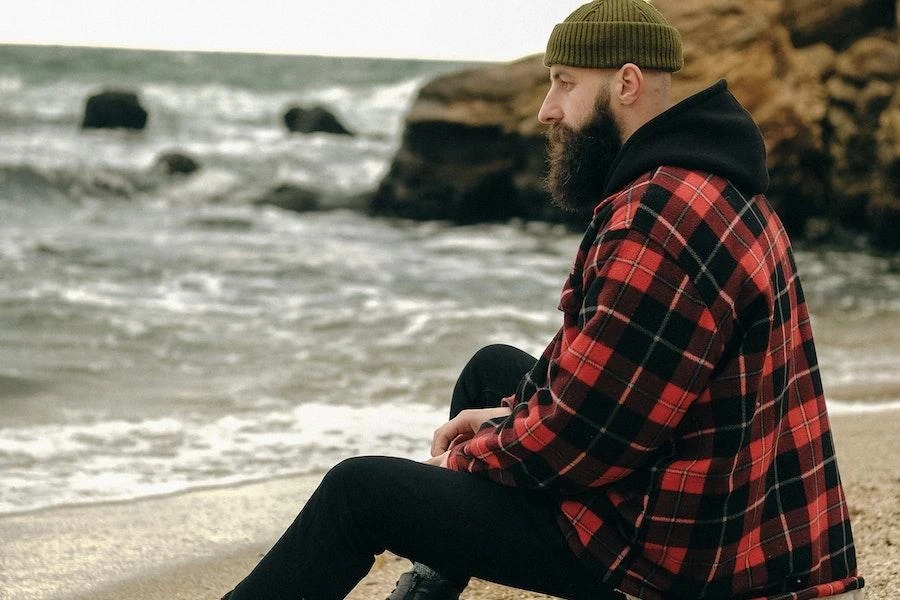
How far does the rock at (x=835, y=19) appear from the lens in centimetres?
1288

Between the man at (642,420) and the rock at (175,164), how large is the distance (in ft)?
65.3

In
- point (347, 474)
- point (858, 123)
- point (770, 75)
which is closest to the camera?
point (347, 474)

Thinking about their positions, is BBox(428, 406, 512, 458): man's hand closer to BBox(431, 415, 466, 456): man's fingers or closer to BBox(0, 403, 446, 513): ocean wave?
BBox(431, 415, 466, 456): man's fingers

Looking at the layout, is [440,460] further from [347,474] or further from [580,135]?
[580,135]

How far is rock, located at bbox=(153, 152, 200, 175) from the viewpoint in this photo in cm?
2147

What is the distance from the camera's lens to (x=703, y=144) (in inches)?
81.9

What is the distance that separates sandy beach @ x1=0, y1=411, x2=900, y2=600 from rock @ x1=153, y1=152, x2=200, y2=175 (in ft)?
57.3

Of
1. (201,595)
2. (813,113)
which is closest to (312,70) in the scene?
(813,113)

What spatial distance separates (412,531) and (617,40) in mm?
981

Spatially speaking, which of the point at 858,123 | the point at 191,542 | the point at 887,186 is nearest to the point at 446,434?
the point at 191,542

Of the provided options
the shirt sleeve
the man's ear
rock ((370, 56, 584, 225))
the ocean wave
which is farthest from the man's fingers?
rock ((370, 56, 584, 225))

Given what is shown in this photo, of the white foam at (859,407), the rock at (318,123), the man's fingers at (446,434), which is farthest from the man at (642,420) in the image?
the rock at (318,123)

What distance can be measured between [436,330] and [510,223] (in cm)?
731

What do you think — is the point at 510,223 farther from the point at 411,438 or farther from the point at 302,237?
the point at 411,438
